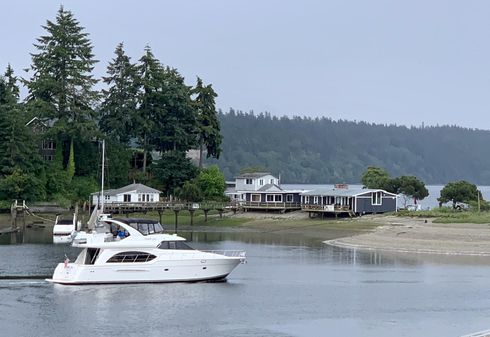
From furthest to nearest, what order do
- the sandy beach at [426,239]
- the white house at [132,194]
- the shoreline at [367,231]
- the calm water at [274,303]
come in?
the white house at [132,194] → the shoreline at [367,231] → the sandy beach at [426,239] → the calm water at [274,303]

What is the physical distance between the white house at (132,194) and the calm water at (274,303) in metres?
46.2

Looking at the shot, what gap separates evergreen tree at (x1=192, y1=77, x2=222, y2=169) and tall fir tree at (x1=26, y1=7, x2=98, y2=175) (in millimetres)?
15188

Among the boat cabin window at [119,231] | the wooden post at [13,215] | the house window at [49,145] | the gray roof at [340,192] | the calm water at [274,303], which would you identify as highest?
the house window at [49,145]

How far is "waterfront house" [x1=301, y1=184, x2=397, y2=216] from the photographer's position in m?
104

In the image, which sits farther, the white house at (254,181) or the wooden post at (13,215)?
the white house at (254,181)

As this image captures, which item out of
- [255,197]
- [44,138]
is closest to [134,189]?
[44,138]

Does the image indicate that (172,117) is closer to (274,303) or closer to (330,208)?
(330,208)

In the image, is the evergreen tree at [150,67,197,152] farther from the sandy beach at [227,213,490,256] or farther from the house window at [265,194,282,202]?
the sandy beach at [227,213,490,256]

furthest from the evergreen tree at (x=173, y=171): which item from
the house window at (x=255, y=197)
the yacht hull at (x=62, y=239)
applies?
the yacht hull at (x=62, y=239)

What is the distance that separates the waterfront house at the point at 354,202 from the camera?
10400 cm

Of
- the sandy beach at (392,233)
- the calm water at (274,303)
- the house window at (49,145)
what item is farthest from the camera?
the house window at (49,145)

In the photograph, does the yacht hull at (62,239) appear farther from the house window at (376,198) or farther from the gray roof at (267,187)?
the gray roof at (267,187)

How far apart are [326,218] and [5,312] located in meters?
60.5

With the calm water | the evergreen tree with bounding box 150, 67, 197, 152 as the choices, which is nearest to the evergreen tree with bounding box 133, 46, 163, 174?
the evergreen tree with bounding box 150, 67, 197, 152
